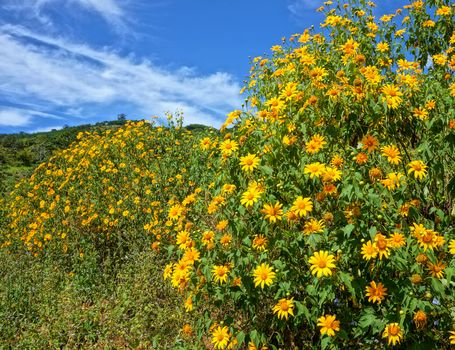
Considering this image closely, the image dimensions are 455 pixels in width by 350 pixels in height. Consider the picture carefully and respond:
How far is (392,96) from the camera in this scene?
3148 millimetres

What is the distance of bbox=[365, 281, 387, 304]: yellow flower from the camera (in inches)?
104

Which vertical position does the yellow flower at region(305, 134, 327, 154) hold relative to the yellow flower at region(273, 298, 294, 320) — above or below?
above

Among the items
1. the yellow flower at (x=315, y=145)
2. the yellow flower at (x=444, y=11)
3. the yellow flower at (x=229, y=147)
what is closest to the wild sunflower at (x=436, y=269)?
the yellow flower at (x=315, y=145)

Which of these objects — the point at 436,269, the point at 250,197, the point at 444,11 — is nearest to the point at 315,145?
the point at 250,197

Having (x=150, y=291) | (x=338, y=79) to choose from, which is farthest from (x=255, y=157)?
(x=150, y=291)

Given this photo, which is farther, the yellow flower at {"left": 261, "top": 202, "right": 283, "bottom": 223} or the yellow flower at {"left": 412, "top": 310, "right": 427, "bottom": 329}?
the yellow flower at {"left": 261, "top": 202, "right": 283, "bottom": 223}

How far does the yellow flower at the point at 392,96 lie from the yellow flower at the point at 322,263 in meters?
1.22

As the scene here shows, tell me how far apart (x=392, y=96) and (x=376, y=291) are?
56.5 inches

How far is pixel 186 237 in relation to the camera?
3312 mm

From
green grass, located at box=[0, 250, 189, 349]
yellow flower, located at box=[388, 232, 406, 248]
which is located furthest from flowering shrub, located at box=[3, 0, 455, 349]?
green grass, located at box=[0, 250, 189, 349]

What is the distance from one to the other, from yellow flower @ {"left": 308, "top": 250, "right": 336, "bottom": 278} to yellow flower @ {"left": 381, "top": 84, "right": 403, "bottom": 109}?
1222 mm

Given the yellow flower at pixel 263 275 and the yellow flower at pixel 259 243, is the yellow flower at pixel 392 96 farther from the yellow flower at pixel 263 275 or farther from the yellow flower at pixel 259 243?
the yellow flower at pixel 263 275

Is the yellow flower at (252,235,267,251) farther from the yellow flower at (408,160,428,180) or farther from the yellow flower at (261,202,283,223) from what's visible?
the yellow flower at (408,160,428,180)

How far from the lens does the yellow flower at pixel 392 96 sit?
10.0 ft
